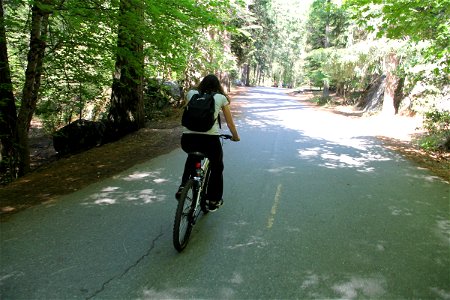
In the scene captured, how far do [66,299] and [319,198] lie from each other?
15.3 ft

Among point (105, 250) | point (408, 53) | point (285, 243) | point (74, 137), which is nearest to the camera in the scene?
point (105, 250)

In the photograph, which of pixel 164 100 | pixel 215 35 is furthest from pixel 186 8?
pixel 215 35

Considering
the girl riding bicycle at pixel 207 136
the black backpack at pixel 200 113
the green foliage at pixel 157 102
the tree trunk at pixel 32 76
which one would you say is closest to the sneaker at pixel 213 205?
the girl riding bicycle at pixel 207 136

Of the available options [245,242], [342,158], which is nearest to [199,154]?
[245,242]

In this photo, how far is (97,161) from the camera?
891 centimetres

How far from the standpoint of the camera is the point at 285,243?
4.66 m

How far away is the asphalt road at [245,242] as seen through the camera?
12.0 feet

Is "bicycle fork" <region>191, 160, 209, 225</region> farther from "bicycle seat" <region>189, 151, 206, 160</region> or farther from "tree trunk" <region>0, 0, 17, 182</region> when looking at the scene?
"tree trunk" <region>0, 0, 17, 182</region>

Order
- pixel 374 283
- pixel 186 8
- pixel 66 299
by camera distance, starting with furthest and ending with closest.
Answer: pixel 186 8 → pixel 374 283 → pixel 66 299

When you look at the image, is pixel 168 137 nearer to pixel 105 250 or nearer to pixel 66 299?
pixel 105 250

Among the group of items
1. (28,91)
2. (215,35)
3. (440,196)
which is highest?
(215,35)

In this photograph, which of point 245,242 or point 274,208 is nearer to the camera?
point 245,242

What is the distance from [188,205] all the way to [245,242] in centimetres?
93

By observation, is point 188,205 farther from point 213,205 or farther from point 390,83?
point 390,83
